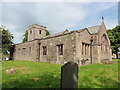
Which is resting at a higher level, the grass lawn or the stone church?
the stone church

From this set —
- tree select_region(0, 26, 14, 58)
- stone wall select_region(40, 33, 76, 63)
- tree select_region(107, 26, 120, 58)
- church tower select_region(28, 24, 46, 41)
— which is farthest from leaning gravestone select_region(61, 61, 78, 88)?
tree select_region(107, 26, 120, 58)

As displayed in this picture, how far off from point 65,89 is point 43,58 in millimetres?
17058

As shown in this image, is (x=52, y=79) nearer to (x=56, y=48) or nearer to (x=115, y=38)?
(x=56, y=48)

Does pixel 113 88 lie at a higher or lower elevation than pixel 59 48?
lower

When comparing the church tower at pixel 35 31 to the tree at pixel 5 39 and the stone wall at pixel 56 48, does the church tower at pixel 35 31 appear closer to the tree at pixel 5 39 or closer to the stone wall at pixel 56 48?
the tree at pixel 5 39

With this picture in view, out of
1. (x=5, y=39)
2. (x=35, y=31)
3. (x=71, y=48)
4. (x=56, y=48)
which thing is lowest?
(x=71, y=48)

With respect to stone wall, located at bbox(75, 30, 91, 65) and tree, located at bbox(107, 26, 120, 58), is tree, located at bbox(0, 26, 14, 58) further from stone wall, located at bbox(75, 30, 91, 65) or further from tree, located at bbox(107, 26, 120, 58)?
tree, located at bbox(107, 26, 120, 58)

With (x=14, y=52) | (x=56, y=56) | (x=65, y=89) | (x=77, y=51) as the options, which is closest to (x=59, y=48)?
(x=56, y=56)

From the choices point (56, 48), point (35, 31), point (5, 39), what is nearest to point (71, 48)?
point (56, 48)

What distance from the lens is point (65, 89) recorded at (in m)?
3.37

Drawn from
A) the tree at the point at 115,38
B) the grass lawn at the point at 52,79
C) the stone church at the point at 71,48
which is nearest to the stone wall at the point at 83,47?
the stone church at the point at 71,48

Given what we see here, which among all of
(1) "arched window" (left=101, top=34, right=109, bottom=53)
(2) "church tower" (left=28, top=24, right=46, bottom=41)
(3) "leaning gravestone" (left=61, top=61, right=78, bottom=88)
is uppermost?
(2) "church tower" (left=28, top=24, right=46, bottom=41)

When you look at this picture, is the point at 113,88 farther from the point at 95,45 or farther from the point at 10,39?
the point at 10,39

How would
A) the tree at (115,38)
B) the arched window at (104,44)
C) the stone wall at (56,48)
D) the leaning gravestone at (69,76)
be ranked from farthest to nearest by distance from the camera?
the tree at (115,38)
the arched window at (104,44)
the stone wall at (56,48)
the leaning gravestone at (69,76)
